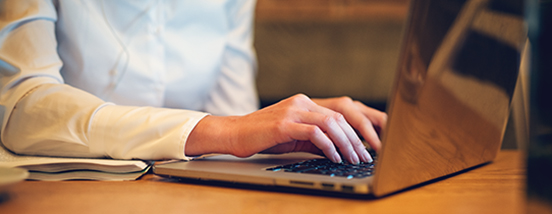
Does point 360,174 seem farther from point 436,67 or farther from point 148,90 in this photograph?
point 148,90

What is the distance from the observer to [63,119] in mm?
531

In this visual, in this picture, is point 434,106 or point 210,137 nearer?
point 434,106

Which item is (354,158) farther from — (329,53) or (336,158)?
(329,53)

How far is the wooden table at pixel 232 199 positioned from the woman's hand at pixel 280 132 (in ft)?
0.31

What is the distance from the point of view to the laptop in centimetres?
30

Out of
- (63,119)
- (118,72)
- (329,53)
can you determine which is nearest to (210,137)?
(63,119)

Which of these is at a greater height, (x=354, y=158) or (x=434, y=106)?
(x=434, y=106)

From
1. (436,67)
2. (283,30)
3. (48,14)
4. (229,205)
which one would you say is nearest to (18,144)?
(48,14)

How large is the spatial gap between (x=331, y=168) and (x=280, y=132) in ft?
0.26

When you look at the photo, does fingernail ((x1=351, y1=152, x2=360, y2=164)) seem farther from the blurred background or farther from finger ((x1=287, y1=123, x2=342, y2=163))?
the blurred background

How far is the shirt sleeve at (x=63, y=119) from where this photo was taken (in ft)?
1.68

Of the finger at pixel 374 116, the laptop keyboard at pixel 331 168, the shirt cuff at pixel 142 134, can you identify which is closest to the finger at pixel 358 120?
the finger at pixel 374 116

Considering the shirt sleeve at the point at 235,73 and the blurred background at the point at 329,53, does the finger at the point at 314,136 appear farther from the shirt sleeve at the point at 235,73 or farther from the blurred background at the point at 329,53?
the blurred background at the point at 329,53

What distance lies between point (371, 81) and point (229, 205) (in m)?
1.11
